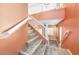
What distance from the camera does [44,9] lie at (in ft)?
6.73

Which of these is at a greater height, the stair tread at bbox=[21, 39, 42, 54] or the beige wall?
the beige wall

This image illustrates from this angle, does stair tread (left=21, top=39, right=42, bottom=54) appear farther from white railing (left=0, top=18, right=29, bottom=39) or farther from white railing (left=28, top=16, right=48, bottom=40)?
white railing (left=0, top=18, right=29, bottom=39)

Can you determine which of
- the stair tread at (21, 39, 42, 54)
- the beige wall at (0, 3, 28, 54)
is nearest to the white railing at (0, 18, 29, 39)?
the beige wall at (0, 3, 28, 54)

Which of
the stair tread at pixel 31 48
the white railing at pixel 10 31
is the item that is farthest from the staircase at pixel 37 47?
the white railing at pixel 10 31

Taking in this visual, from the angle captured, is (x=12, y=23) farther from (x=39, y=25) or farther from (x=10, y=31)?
(x=39, y=25)

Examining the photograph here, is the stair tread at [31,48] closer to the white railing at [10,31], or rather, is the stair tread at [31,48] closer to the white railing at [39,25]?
the white railing at [39,25]

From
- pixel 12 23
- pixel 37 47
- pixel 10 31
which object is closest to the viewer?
pixel 10 31

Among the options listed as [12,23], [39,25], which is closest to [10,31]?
[12,23]

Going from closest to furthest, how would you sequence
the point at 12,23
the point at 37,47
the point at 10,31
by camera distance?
the point at 10,31 < the point at 12,23 < the point at 37,47

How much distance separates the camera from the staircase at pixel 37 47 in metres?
2.04

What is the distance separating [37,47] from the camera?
2.14 m

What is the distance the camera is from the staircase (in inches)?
80.2

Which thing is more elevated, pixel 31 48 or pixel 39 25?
pixel 39 25
